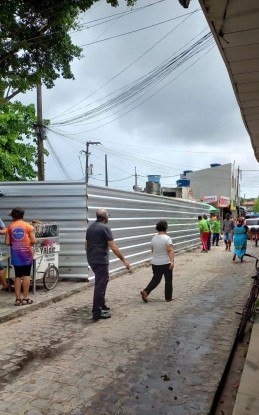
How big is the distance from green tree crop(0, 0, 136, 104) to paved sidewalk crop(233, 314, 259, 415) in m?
6.86

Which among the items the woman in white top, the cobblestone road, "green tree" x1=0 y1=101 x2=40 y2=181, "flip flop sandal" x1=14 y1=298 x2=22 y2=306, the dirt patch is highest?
"green tree" x1=0 y1=101 x2=40 y2=181

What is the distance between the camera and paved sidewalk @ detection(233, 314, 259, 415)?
11.5 feet

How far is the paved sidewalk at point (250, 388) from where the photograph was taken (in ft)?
11.5

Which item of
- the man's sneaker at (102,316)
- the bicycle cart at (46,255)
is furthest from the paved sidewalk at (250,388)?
the bicycle cart at (46,255)

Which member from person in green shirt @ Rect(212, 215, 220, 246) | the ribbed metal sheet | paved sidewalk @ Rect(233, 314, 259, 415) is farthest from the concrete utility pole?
paved sidewalk @ Rect(233, 314, 259, 415)

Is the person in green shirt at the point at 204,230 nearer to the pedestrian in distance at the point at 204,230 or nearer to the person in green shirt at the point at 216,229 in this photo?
the pedestrian in distance at the point at 204,230

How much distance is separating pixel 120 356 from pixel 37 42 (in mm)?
7553

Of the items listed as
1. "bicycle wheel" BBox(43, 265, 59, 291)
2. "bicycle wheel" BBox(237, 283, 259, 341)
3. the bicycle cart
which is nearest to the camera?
"bicycle wheel" BBox(237, 283, 259, 341)

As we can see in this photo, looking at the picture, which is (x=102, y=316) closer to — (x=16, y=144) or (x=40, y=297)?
(x=40, y=297)

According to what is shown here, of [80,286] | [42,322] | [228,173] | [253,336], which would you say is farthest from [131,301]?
[228,173]

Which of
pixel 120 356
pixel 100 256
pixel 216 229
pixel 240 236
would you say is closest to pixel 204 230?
pixel 216 229

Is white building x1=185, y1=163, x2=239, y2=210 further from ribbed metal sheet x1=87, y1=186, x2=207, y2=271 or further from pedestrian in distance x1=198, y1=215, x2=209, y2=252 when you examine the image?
ribbed metal sheet x1=87, y1=186, x2=207, y2=271

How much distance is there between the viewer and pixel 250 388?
3934mm

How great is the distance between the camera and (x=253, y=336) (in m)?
5.56
